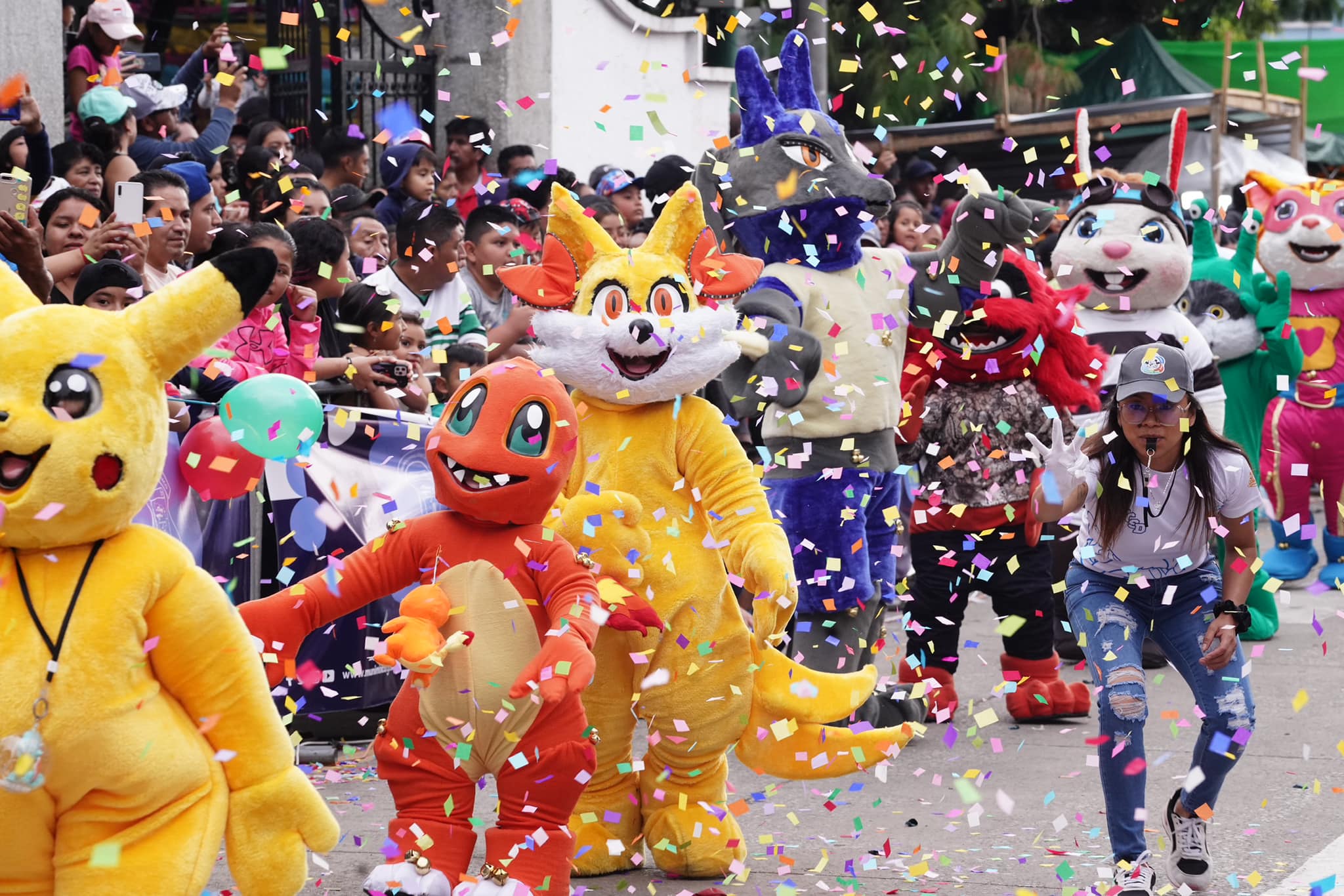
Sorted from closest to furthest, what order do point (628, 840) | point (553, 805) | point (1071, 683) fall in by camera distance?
point (553, 805) < point (628, 840) < point (1071, 683)

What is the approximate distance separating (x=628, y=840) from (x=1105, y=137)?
50.0 ft

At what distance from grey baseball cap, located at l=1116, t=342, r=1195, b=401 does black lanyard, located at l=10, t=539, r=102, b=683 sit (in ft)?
9.60

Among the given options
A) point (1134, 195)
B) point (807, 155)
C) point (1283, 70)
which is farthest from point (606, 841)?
point (1283, 70)

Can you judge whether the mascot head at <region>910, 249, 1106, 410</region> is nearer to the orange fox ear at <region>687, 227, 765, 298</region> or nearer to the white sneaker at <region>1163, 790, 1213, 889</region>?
the orange fox ear at <region>687, 227, 765, 298</region>

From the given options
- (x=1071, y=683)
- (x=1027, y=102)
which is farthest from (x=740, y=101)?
(x=1027, y=102)

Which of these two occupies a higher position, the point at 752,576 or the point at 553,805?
the point at 752,576

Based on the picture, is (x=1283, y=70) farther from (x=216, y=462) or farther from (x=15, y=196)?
(x=216, y=462)

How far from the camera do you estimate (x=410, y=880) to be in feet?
15.0

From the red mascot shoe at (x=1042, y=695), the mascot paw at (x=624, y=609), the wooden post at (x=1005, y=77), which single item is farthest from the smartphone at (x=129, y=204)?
the wooden post at (x=1005, y=77)

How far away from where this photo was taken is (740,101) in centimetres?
681

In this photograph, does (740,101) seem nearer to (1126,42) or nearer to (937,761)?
(937,761)

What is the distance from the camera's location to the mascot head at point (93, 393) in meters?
3.56

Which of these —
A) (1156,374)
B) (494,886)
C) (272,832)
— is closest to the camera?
(272,832)

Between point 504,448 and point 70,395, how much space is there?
1.35 m
